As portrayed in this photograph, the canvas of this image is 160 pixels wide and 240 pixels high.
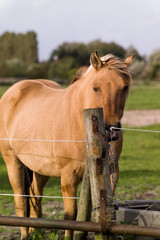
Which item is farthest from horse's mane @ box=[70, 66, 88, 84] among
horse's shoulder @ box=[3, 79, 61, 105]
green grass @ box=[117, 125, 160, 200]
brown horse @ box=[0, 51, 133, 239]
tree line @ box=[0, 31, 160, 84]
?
tree line @ box=[0, 31, 160, 84]

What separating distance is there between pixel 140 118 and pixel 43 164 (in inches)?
491

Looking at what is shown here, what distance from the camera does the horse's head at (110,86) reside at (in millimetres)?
3070

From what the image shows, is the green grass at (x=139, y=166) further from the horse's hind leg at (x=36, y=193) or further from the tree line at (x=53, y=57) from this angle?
the tree line at (x=53, y=57)

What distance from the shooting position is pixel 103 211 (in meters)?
2.44

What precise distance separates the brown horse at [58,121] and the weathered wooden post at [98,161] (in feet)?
1.31

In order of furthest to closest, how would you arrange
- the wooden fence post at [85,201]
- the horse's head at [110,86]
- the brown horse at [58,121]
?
1. the brown horse at [58,121]
2. the horse's head at [110,86]
3. the wooden fence post at [85,201]

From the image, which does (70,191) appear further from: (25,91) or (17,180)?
(25,91)

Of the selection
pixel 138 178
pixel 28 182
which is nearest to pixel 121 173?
pixel 138 178

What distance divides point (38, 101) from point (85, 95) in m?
1.04

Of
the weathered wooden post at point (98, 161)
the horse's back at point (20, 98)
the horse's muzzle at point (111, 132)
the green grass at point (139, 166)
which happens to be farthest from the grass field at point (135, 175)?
the horse's back at point (20, 98)

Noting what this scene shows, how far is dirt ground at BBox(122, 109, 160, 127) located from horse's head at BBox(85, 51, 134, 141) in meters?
10.9

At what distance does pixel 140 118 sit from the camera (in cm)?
1586

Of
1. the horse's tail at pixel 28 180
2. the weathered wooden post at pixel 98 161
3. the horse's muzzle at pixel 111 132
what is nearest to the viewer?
the weathered wooden post at pixel 98 161

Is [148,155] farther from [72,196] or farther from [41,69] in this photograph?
[41,69]
